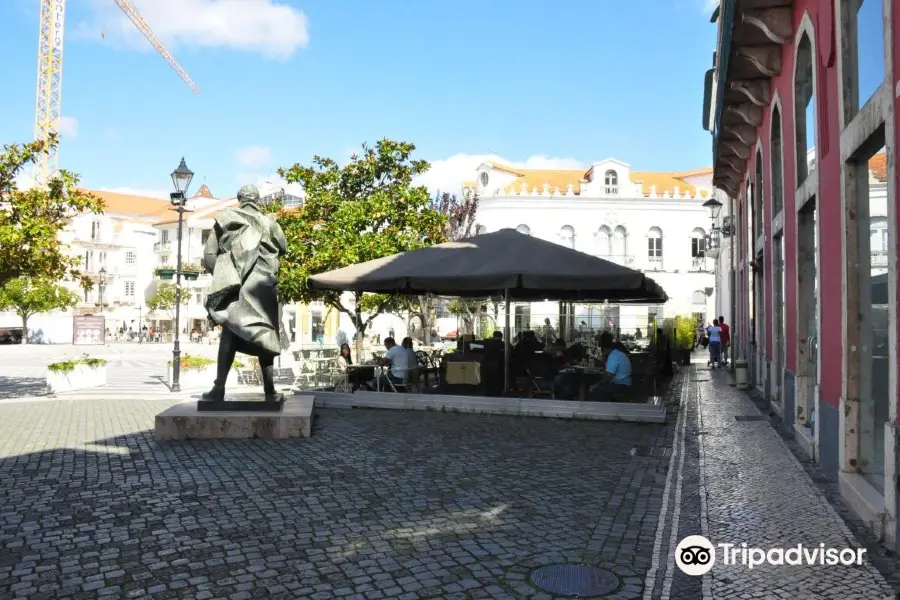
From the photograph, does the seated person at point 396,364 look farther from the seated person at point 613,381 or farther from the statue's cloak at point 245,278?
the statue's cloak at point 245,278

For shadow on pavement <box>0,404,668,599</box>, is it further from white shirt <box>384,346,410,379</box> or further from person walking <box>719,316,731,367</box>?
person walking <box>719,316,731,367</box>

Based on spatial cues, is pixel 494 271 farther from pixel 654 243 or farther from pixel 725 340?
pixel 654 243

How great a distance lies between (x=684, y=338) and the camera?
2688cm

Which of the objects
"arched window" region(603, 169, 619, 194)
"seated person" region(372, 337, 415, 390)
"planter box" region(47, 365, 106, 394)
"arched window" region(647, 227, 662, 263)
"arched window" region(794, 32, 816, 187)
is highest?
"arched window" region(603, 169, 619, 194)

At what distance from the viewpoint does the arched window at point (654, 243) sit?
171ft

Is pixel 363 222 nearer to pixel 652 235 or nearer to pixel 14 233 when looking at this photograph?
pixel 14 233

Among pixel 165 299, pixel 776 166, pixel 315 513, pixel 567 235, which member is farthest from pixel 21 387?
pixel 165 299

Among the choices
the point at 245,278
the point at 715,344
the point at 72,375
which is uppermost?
the point at 245,278

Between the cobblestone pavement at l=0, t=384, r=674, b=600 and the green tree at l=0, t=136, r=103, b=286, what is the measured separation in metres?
3.72

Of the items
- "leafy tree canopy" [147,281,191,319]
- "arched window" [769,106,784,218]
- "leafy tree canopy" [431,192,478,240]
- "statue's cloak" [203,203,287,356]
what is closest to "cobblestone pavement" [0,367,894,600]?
"statue's cloak" [203,203,287,356]

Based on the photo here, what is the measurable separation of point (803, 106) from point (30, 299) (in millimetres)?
56105

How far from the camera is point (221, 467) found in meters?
6.76

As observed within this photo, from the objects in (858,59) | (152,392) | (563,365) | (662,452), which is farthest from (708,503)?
(152,392)

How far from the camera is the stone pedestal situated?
8211 mm
